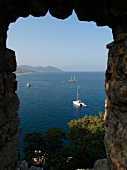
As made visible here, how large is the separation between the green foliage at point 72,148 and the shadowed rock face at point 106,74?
538 inches

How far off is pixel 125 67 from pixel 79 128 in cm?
2373

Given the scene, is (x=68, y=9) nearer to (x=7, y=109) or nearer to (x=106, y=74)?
(x=106, y=74)

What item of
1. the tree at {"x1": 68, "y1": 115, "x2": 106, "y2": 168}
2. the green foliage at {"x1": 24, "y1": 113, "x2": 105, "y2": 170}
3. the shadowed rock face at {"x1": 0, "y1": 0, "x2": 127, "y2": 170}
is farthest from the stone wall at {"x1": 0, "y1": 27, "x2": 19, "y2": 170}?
the tree at {"x1": 68, "y1": 115, "x2": 106, "y2": 168}

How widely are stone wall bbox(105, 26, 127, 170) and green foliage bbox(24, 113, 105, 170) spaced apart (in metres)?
16.7

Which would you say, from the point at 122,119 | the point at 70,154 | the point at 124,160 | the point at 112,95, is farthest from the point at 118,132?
the point at 70,154

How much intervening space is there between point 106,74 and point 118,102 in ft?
9.84

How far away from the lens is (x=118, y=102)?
39.7ft

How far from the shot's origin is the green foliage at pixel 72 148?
2824cm

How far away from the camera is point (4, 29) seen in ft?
51.3

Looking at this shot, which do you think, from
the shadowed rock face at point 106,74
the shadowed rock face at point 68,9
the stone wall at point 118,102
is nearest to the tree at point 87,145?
the shadowed rock face at point 106,74

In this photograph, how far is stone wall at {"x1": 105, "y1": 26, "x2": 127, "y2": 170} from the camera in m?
11.1

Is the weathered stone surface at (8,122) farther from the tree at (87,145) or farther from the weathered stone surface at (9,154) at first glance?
the tree at (87,145)

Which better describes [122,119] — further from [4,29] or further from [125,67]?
[4,29]

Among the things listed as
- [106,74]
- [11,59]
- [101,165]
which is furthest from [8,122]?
[101,165]
